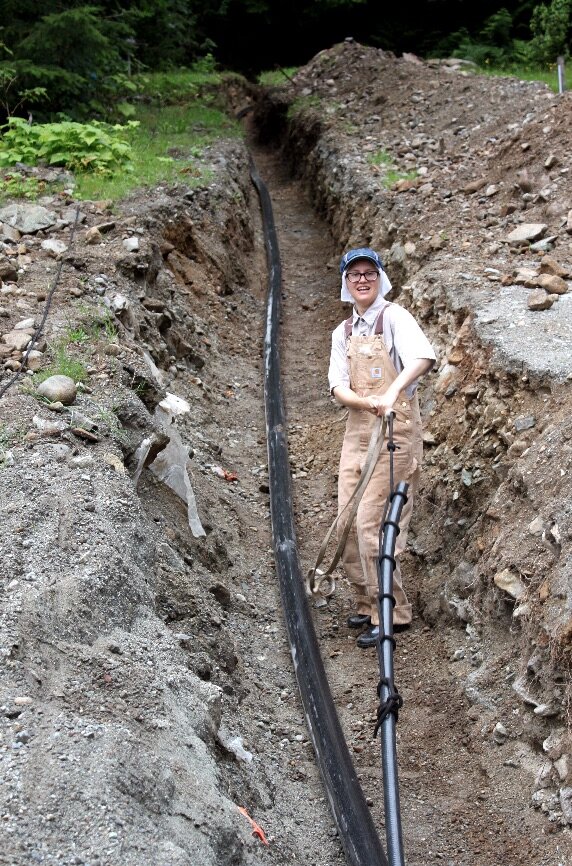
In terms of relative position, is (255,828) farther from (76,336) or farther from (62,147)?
(62,147)

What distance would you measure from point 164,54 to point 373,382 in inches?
728

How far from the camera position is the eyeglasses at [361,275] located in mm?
5477

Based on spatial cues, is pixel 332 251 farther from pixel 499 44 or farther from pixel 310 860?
pixel 499 44

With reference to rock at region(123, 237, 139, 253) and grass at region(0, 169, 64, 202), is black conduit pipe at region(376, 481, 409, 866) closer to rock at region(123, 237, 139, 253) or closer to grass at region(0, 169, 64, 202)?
rock at region(123, 237, 139, 253)

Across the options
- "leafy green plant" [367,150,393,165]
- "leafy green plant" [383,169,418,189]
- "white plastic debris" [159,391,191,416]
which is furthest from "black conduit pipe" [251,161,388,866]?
"leafy green plant" [367,150,393,165]

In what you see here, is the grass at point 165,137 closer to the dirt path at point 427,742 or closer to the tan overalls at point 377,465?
the dirt path at point 427,742

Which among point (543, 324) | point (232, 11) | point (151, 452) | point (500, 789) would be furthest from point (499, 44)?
point (500, 789)

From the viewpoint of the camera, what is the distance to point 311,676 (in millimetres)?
5543

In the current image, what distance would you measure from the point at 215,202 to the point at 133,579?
851 cm

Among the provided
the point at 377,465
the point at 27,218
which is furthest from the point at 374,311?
the point at 27,218

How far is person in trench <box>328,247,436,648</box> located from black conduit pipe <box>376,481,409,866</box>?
2.13ft

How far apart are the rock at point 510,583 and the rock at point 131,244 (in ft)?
16.9

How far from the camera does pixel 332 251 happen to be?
1362 cm

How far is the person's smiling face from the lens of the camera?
5465 mm
